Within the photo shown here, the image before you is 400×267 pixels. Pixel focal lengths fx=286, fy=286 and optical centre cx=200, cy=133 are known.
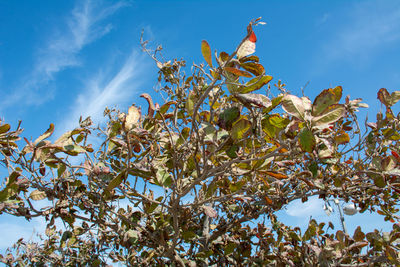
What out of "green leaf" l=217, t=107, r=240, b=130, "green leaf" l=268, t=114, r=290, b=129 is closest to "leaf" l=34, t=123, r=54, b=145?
"green leaf" l=217, t=107, r=240, b=130

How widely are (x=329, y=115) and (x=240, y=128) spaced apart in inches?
17.3

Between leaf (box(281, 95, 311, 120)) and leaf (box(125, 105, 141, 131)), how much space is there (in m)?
0.84

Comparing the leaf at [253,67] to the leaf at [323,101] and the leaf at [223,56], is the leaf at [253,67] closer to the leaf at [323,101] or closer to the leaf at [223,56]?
the leaf at [223,56]

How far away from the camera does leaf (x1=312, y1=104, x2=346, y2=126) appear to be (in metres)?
1.32

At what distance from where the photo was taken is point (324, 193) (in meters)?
2.67

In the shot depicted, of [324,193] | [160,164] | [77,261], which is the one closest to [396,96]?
[324,193]

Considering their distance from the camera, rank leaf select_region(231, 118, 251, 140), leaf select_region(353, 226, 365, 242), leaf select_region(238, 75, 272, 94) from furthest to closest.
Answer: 1. leaf select_region(353, 226, 365, 242)
2. leaf select_region(231, 118, 251, 140)
3. leaf select_region(238, 75, 272, 94)

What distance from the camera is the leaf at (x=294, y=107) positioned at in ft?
4.44

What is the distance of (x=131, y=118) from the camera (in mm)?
1667

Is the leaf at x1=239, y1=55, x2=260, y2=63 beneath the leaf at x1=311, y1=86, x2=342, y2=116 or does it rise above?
above

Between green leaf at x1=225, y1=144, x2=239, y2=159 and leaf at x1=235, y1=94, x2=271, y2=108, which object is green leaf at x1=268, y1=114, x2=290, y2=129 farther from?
leaf at x1=235, y1=94, x2=271, y2=108

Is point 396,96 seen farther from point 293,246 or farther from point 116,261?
point 116,261

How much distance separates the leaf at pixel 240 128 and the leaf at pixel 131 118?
575 mm

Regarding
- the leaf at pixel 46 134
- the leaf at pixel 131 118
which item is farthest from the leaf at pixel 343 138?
the leaf at pixel 46 134
